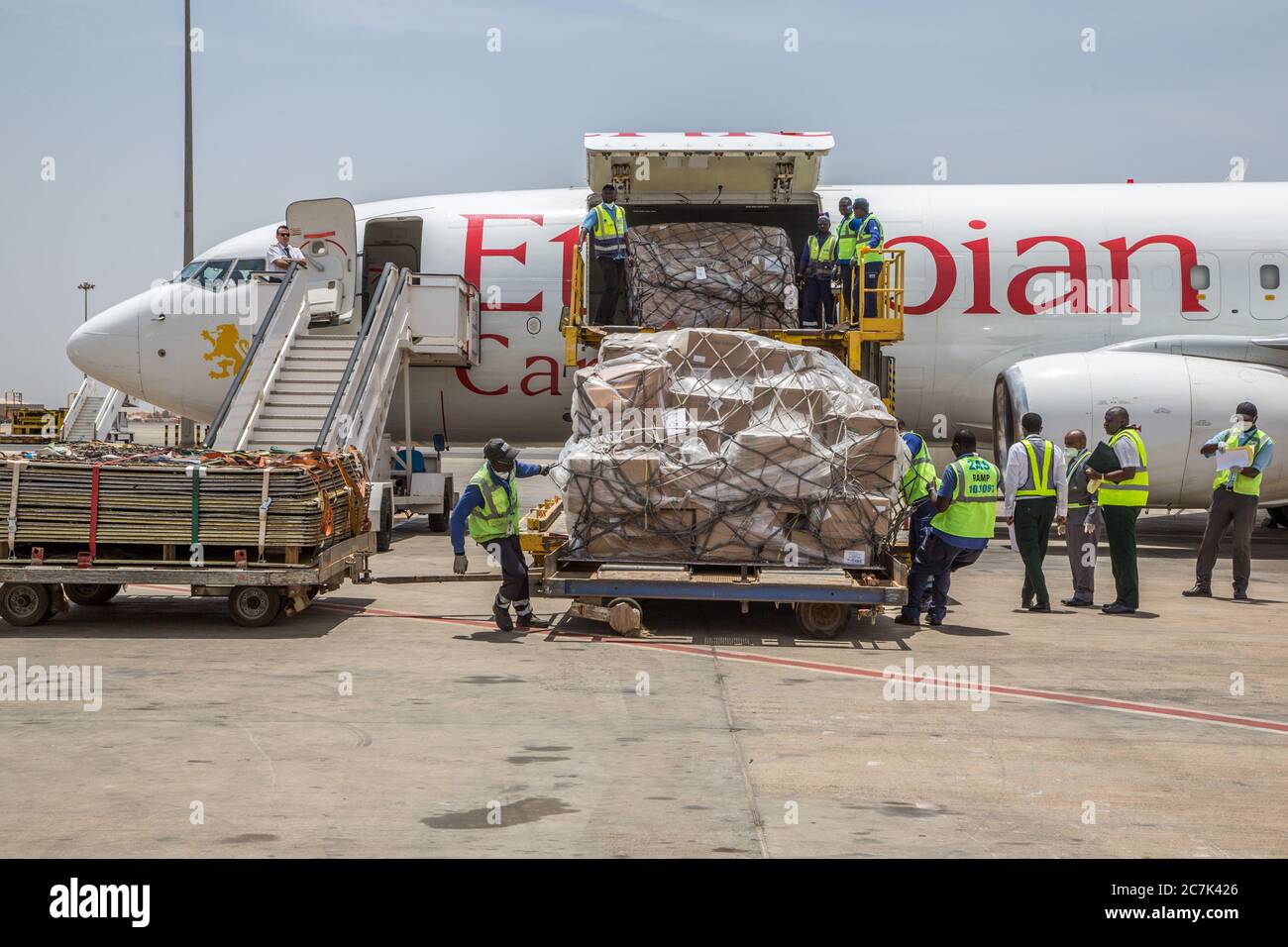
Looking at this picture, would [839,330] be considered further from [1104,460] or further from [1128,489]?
[1128,489]

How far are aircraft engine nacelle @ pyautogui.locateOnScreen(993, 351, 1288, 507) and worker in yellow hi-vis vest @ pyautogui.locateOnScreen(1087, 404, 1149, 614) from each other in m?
2.82

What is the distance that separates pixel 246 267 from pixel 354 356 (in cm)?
357

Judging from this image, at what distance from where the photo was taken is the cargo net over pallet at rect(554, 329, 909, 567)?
1103 cm

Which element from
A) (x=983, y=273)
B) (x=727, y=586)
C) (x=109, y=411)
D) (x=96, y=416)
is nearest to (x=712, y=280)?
(x=983, y=273)

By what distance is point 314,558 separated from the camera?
11078 millimetres

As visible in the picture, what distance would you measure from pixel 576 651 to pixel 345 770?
373cm

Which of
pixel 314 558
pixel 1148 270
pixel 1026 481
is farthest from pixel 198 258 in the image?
pixel 1148 270

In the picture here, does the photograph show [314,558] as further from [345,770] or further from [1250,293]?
[1250,293]

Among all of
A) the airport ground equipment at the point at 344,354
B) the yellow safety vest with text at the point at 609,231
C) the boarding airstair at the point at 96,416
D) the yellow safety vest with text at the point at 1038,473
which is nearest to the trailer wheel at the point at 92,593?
the airport ground equipment at the point at 344,354

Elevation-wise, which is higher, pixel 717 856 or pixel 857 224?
pixel 857 224

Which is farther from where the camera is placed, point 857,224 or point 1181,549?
point 1181,549

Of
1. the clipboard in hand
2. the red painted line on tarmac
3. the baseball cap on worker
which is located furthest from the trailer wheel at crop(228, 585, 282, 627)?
the clipboard in hand

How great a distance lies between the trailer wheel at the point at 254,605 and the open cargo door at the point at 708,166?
272 inches

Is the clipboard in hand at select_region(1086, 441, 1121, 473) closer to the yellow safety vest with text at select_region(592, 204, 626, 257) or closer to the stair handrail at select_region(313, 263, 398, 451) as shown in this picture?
the yellow safety vest with text at select_region(592, 204, 626, 257)
